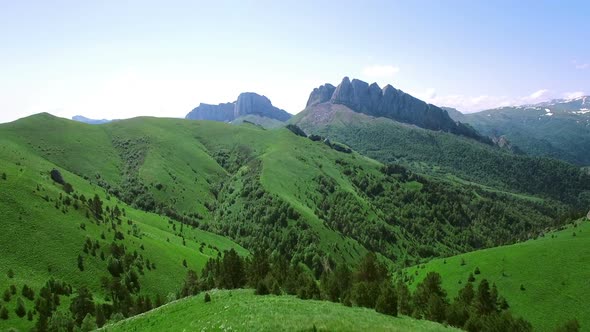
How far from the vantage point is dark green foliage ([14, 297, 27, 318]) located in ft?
275

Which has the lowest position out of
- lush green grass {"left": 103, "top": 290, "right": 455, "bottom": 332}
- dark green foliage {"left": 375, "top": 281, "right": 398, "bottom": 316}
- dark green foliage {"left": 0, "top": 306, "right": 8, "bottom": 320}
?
dark green foliage {"left": 0, "top": 306, "right": 8, "bottom": 320}

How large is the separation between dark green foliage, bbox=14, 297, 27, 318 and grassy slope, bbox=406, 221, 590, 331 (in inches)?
4149

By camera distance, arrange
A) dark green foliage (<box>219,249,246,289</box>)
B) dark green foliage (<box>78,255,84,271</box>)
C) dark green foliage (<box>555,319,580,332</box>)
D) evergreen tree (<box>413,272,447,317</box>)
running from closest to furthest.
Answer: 1. dark green foliage (<box>555,319,580,332</box>)
2. evergreen tree (<box>413,272,447,317</box>)
3. dark green foliage (<box>219,249,246,289</box>)
4. dark green foliage (<box>78,255,84,271</box>)

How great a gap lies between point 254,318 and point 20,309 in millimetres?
75039

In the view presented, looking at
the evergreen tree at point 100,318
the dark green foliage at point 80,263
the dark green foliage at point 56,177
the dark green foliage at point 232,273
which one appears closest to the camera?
the evergreen tree at point 100,318

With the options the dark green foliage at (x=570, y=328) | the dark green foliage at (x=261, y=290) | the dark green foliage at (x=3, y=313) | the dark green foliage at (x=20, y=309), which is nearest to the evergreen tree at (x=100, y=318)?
the dark green foliage at (x=20, y=309)

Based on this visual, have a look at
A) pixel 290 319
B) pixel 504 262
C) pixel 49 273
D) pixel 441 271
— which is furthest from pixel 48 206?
pixel 504 262

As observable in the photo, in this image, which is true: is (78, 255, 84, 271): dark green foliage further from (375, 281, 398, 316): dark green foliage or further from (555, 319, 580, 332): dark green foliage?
(555, 319, 580, 332): dark green foliage

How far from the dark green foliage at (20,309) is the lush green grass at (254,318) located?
152 feet

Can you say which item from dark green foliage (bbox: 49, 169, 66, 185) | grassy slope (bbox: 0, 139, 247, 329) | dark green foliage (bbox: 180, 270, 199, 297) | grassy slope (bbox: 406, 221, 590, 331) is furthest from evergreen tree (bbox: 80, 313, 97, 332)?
dark green foliage (bbox: 49, 169, 66, 185)

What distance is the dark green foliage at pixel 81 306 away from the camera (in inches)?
3550

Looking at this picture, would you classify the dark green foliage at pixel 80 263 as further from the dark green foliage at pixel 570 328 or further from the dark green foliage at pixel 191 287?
the dark green foliage at pixel 570 328

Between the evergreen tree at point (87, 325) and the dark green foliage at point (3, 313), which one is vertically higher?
the dark green foliage at point (3, 313)

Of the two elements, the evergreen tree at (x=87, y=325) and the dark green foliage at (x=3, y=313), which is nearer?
the dark green foliage at (x=3, y=313)
